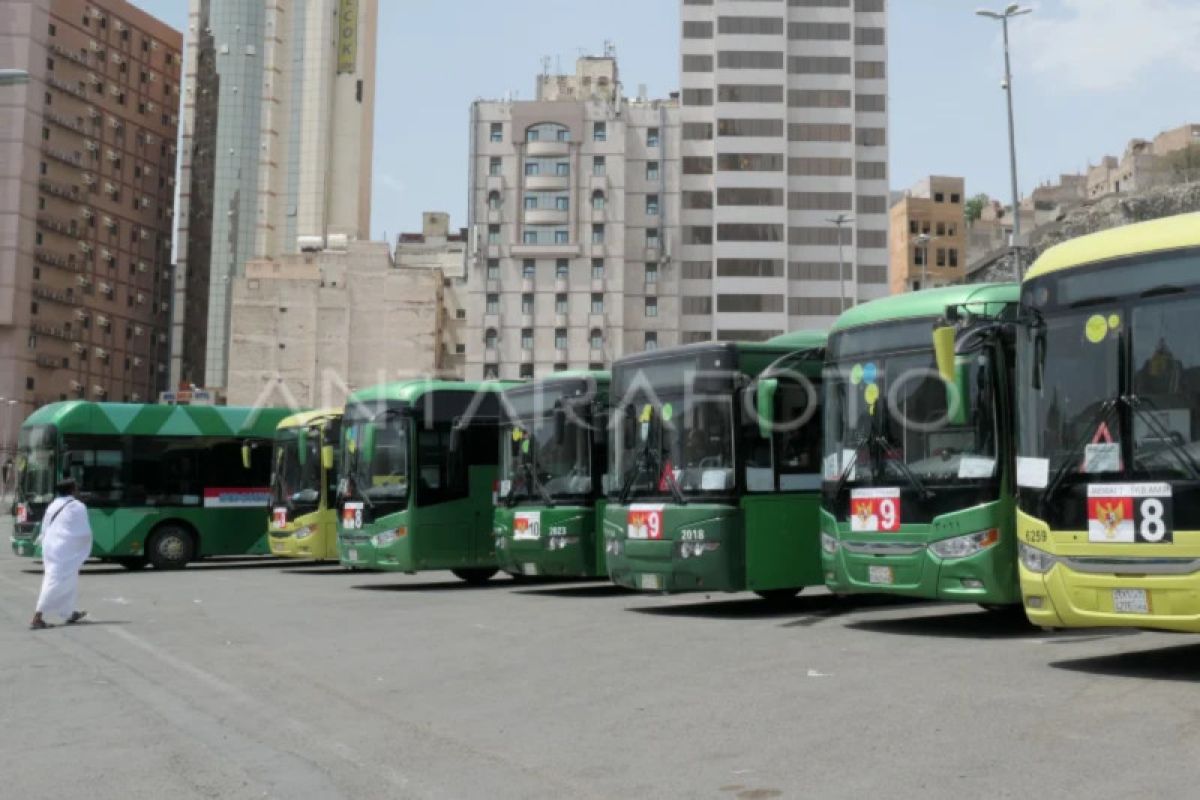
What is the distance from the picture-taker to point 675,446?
16.1 meters

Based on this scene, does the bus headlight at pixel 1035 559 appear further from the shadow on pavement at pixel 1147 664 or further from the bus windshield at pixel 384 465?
the bus windshield at pixel 384 465

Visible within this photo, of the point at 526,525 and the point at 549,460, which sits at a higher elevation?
the point at 549,460

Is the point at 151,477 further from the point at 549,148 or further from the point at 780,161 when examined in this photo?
the point at 780,161

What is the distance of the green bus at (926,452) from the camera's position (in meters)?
12.4

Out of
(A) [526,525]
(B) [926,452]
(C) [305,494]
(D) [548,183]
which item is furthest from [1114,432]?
(D) [548,183]

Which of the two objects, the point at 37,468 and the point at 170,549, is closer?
the point at 37,468

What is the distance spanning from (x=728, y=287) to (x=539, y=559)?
81017 millimetres

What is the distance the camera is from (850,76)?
100875 millimetres

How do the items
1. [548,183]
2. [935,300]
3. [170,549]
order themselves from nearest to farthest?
[935,300]
[170,549]
[548,183]

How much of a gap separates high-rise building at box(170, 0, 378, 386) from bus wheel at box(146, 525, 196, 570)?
3767 inches

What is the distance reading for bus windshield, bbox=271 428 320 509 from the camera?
27.7m

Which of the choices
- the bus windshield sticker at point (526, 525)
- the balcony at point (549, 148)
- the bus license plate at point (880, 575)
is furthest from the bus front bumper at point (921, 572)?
the balcony at point (549, 148)

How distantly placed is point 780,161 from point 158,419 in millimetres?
76025

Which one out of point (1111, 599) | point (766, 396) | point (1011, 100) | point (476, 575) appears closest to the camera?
point (1111, 599)
